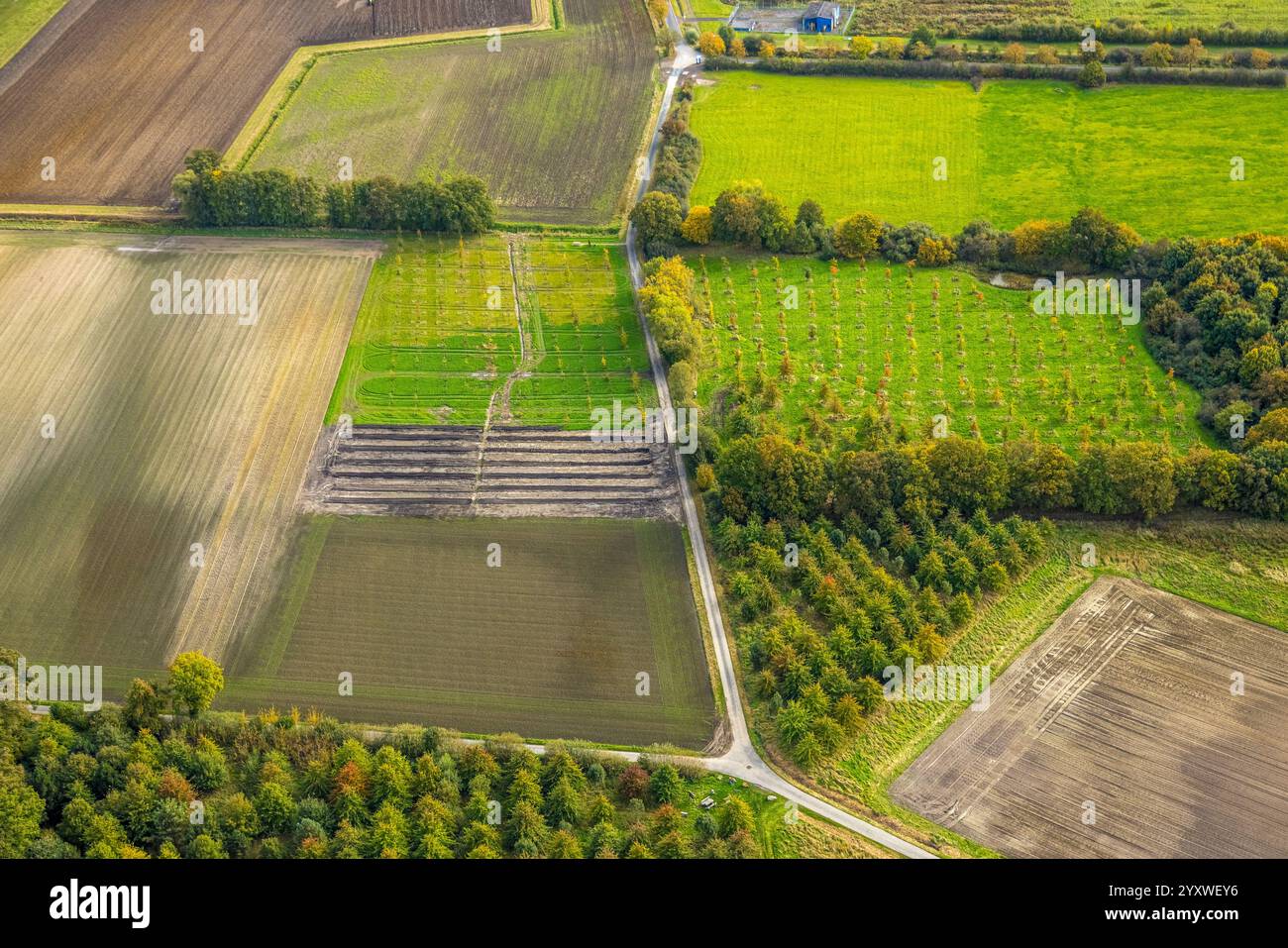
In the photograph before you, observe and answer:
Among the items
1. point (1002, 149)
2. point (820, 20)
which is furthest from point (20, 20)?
point (1002, 149)

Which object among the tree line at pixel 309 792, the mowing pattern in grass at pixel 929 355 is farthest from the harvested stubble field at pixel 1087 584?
the tree line at pixel 309 792

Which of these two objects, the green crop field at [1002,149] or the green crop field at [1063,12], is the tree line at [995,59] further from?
the green crop field at [1063,12]

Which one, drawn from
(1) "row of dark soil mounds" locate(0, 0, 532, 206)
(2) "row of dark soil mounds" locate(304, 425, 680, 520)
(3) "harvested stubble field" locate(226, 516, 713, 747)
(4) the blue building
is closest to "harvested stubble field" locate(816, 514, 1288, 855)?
(3) "harvested stubble field" locate(226, 516, 713, 747)

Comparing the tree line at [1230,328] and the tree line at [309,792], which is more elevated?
the tree line at [1230,328]

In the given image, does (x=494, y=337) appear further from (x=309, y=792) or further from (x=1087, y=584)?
(x=1087, y=584)

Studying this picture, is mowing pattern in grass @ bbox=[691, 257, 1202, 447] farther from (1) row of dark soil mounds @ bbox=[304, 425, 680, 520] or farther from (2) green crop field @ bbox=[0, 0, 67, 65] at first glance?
(2) green crop field @ bbox=[0, 0, 67, 65]
